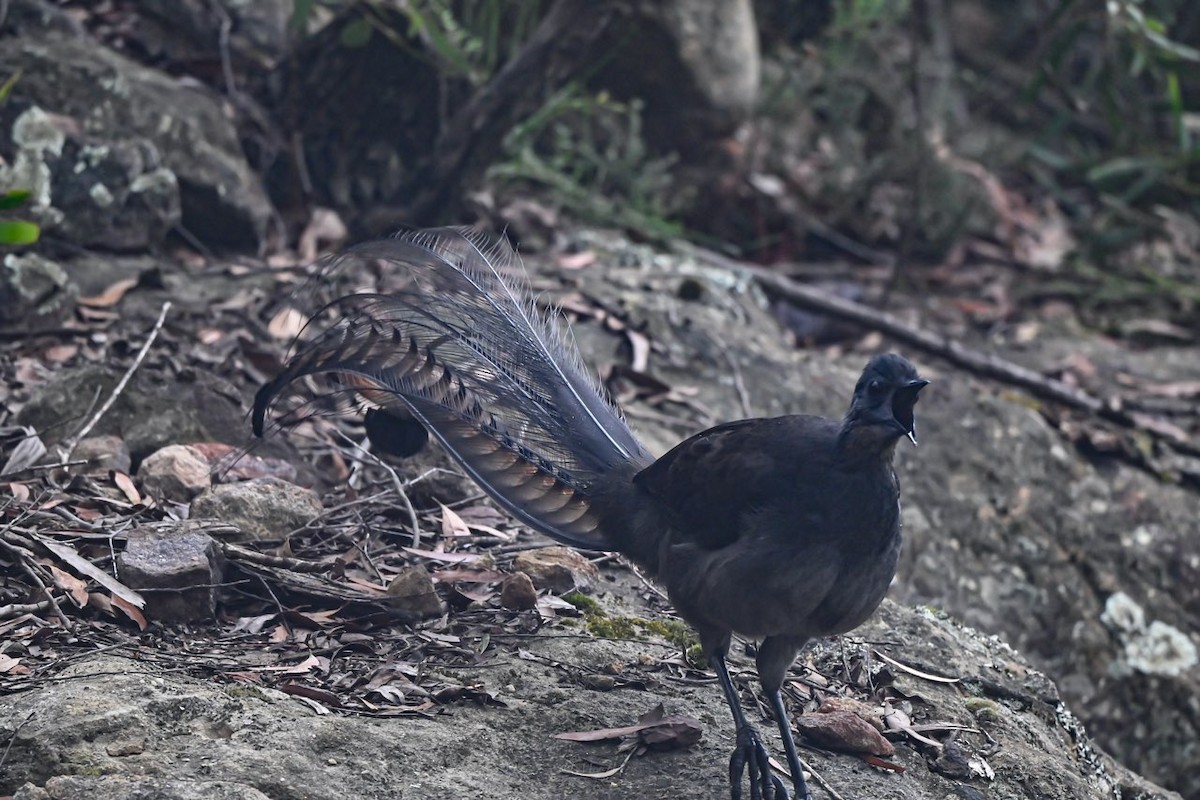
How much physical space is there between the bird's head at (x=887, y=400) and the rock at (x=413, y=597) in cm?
134

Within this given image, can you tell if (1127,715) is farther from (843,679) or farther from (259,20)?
(259,20)

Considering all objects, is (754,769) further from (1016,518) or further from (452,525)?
(1016,518)

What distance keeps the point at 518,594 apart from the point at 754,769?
0.94 m

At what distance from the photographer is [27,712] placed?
2.85 m

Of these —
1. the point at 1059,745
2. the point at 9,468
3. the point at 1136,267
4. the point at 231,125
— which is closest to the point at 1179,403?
the point at 1136,267

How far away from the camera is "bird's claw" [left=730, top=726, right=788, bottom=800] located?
3.15m


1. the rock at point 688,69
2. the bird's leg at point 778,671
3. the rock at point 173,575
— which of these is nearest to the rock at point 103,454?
the rock at point 173,575

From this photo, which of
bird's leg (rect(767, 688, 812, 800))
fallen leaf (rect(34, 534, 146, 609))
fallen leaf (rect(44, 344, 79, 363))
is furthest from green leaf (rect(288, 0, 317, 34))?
bird's leg (rect(767, 688, 812, 800))

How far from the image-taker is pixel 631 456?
382 cm

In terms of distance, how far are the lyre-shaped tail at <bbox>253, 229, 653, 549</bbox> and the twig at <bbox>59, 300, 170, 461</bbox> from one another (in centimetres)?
82

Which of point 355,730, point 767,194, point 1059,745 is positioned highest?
point 767,194

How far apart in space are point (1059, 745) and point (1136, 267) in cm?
544

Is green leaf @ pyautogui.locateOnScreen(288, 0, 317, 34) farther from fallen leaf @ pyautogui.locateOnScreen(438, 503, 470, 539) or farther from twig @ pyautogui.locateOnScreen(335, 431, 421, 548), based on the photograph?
fallen leaf @ pyautogui.locateOnScreen(438, 503, 470, 539)

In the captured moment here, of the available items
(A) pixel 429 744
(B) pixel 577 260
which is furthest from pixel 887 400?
(B) pixel 577 260
